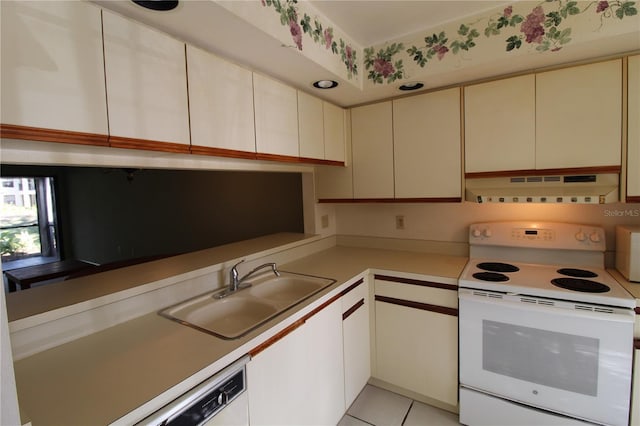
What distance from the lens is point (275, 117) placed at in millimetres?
1764

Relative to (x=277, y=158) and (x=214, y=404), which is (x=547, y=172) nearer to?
(x=277, y=158)

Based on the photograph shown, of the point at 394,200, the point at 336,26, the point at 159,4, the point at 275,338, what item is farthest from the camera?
the point at 394,200

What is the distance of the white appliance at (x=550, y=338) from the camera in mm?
1428

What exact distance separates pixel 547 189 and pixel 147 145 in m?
2.10

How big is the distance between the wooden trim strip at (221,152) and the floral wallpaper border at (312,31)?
0.59 metres

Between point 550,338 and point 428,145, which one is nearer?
point 550,338

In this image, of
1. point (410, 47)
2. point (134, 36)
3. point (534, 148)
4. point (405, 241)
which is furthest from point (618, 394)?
point (134, 36)

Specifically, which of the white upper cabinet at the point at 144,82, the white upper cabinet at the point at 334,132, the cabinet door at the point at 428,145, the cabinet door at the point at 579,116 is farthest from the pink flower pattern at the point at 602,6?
the white upper cabinet at the point at 144,82

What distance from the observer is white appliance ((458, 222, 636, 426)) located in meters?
1.43

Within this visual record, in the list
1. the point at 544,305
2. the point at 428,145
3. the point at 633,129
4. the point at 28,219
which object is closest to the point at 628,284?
the point at 544,305

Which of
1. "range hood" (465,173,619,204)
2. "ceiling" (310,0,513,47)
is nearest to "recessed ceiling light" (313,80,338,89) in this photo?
"ceiling" (310,0,513,47)

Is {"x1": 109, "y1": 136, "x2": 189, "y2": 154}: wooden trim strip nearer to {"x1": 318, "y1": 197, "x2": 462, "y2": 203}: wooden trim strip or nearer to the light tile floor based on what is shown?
{"x1": 318, "y1": 197, "x2": 462, "y2": 203}: wooden trim strip

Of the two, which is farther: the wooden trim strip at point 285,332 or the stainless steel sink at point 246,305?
the stainless steel sink at point 246,305

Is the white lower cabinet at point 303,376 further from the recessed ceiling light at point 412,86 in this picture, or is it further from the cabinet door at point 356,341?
the recessed ceiling light at point 412,86
